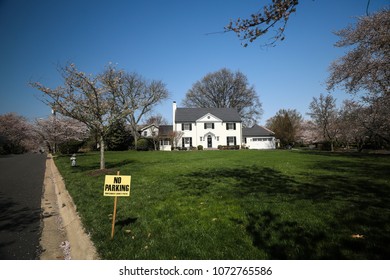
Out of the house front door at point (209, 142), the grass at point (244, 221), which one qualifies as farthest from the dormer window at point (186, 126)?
the grass at point (244, 221)

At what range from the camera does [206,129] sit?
140 ft

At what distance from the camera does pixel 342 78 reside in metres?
16.0

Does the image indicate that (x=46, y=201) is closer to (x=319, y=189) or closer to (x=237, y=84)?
(x=319, y=189)

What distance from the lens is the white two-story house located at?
1663 inches

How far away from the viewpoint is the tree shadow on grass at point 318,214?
322cm

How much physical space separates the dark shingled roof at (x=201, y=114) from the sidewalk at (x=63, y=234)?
36.4 metres

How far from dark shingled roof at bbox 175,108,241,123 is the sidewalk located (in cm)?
3639

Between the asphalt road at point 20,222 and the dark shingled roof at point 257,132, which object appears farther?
the dark shingled roof at point 257,132

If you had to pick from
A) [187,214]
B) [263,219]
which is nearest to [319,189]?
[263,219]

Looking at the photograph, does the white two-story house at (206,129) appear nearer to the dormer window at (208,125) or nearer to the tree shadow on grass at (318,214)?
the dormer window at (208,125)

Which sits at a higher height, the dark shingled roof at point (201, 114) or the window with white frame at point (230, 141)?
the dark shingled roof at point (201, 114)

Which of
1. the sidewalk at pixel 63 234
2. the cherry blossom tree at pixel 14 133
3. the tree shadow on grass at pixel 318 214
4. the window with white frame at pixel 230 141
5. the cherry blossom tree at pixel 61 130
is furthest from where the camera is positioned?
the window with white frame at pixel 230 141

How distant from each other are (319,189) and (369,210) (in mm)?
2116

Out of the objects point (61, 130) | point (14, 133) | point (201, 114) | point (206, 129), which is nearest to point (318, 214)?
point (61, 130)
